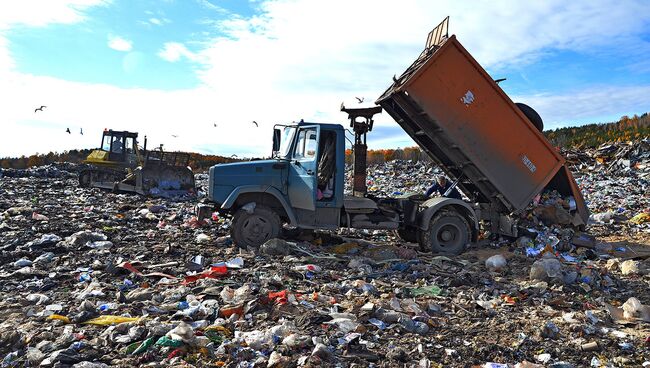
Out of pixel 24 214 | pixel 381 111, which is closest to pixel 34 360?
pixel 381 111

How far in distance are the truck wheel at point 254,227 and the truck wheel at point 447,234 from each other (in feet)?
7.22

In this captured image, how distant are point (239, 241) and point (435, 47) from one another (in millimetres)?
3772

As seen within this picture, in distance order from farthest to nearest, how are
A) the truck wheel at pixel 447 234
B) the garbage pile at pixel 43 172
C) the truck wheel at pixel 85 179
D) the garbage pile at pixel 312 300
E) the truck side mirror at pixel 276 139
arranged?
the garbage pile at pixel 43 172, the truck wheel at pixel 85 179, the truck side mirror at pixel 276 139, the truck wheel at pixel 447 234, the garbage pile at pixel 312 300

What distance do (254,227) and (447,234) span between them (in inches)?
111

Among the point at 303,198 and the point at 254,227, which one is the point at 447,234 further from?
the point at 254,227

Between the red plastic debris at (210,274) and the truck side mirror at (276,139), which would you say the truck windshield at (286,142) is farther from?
the red plastic debris at (210,274)

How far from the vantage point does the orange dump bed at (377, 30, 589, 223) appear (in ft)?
21.4

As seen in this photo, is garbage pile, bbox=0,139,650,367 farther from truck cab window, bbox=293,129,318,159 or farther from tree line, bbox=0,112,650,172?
tree line, bbox=0,112,650,172

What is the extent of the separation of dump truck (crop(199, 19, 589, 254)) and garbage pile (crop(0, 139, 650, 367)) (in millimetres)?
419

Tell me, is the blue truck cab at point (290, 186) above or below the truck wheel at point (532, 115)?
below

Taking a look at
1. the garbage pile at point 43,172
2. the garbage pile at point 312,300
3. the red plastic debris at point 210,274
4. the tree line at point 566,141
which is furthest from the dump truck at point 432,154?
the garbage pile at point 43,172

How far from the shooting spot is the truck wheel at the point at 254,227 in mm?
6648

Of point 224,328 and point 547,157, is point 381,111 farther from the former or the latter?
point 224,328

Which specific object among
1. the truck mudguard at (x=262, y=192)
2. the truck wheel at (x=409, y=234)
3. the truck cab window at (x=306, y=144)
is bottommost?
the truck wheel at (x=409, y=234)
